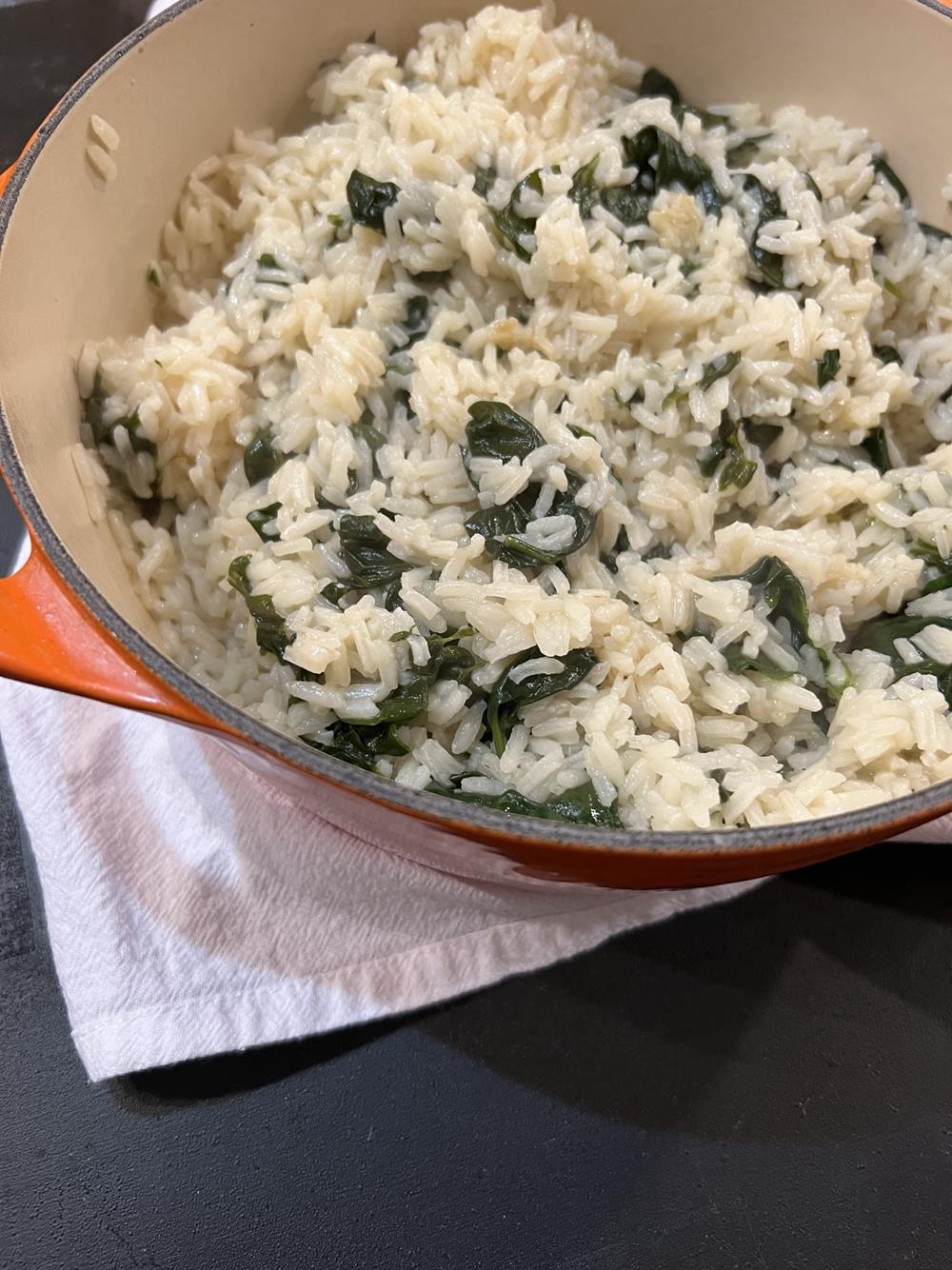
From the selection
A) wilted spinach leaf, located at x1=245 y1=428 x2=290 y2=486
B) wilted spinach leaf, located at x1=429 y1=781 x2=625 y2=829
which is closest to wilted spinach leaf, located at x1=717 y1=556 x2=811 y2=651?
wilted spinach leaf, located at x1=429 y1=781 x2=625 y2=829

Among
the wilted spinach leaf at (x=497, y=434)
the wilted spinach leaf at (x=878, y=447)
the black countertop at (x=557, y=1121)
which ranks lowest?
the black countertop at (x=557, y=1121)

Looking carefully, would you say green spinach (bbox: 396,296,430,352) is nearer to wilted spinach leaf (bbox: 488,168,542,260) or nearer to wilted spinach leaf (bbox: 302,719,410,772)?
wilted spinach leaf (bbox: 488,168,542,260)

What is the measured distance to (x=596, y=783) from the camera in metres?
1.59

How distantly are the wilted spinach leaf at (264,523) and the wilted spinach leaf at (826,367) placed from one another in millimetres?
1133

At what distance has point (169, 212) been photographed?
7.01ft

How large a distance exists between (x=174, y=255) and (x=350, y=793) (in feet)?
4.84

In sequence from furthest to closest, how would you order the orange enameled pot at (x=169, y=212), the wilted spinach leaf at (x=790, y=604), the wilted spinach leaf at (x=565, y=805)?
the wilted spinach leaf at (x=790, y=604), the wilted spinach leaf at (x=565, y=805), the orange enameled pot at (x=169, y=212)

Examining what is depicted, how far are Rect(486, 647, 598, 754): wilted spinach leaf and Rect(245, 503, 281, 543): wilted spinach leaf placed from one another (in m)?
0.54

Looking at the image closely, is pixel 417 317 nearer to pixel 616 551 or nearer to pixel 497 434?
pixel 497 434

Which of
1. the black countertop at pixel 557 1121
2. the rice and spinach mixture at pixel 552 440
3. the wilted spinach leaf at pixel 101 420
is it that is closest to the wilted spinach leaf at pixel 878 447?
the rice and spinach mixture at pixel 552 440

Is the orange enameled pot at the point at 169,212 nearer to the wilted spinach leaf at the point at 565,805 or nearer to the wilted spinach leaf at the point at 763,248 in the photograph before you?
the wilted spinach leaf at the point at 565,805

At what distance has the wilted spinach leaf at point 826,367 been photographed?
2043mm

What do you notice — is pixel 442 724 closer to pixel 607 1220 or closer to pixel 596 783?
pixel 596 783

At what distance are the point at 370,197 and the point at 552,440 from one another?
0.67 meters
